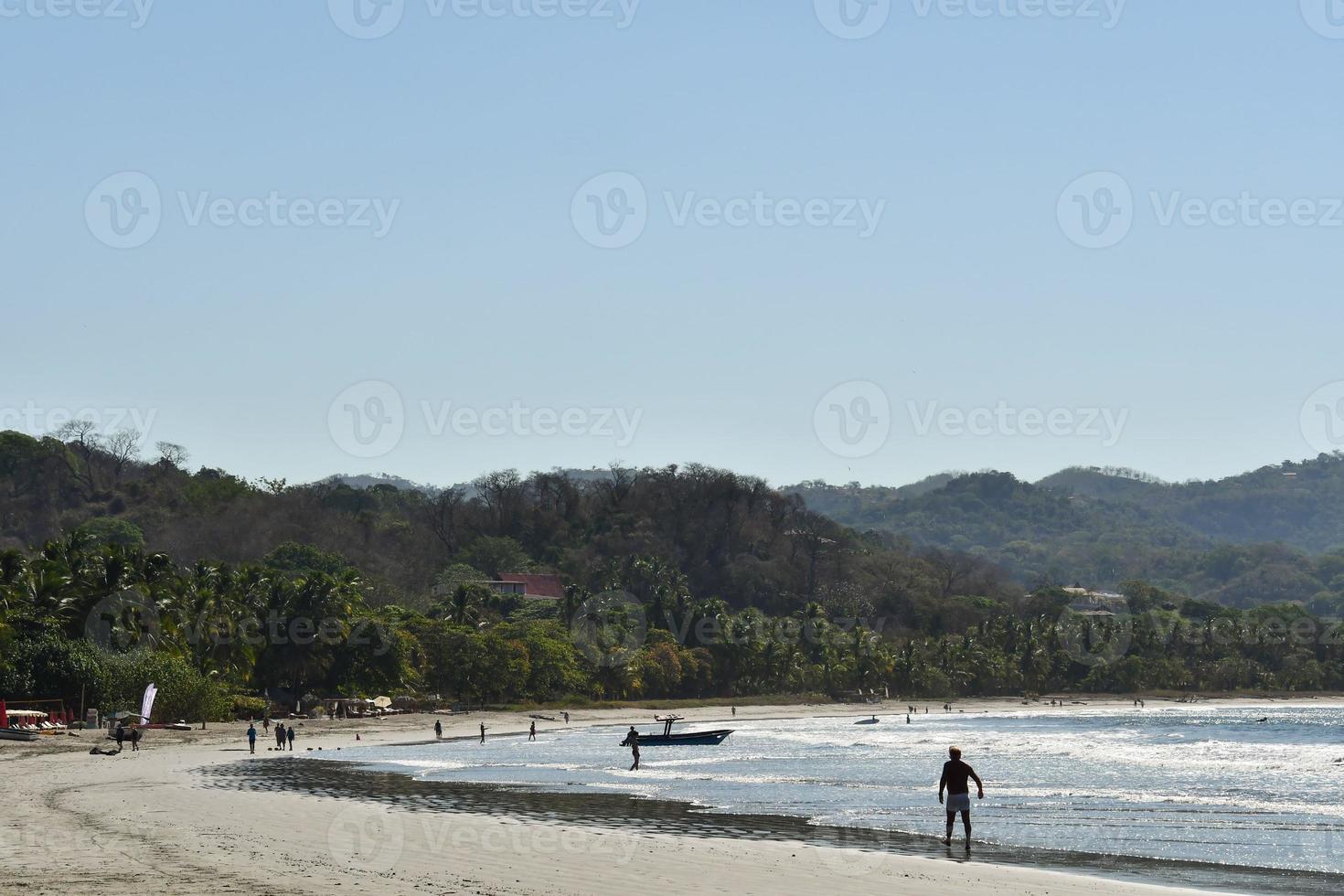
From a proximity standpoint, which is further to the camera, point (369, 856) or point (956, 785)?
point (956, 785)

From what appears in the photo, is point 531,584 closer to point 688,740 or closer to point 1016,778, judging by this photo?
point 688,740

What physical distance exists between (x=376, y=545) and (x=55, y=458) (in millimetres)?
38382

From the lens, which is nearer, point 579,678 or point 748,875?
point 748,875

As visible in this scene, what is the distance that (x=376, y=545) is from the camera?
141000 millimetres

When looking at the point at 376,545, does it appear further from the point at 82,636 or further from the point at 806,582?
the point at 82,636

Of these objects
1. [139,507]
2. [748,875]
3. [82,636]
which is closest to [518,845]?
[748,875]

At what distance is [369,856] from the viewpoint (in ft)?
70.5
